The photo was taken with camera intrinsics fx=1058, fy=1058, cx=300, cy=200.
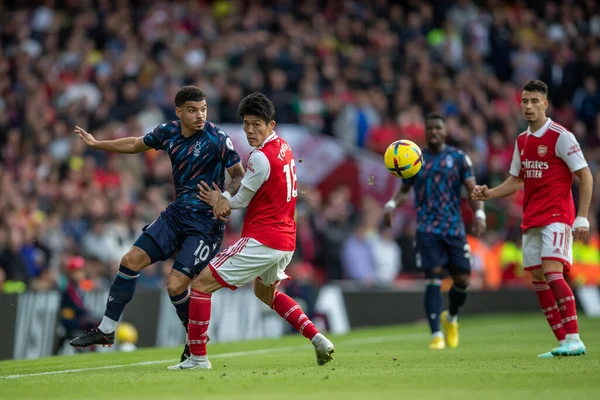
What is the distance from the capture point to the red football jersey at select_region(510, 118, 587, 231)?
10383mm

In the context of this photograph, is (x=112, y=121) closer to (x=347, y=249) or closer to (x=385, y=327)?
(x=347, y=249)

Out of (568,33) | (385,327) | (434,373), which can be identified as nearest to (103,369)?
(434,373)

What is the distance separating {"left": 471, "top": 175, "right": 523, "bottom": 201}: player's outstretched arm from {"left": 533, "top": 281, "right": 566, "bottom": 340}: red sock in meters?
0.99

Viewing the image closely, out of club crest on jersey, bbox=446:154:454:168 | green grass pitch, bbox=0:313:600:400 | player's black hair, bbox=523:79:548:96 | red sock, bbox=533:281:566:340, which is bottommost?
green grass pitch, bbox=0:313:600:400

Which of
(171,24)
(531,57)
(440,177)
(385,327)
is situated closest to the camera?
(440,177)

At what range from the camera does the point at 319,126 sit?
73.7 feet

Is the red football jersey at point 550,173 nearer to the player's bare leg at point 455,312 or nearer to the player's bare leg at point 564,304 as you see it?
the player's bare leg at point 564,304

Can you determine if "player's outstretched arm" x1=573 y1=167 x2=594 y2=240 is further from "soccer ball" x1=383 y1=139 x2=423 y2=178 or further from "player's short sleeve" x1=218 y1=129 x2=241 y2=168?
"player's short sleeve" x1=218 y1=129 x2=241 y2=168

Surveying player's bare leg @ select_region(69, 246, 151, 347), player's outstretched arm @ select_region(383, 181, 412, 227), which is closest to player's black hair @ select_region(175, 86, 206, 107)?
player's bare leg @ select_region(69, 246, 151, 347)

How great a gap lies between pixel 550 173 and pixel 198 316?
379 centimetres

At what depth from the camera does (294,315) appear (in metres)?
9.80

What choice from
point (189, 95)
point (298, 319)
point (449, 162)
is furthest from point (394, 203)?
point (189, 95)

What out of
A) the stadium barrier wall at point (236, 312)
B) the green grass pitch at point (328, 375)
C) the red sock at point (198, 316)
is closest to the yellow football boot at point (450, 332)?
the green grass pitch at point (328, 375)

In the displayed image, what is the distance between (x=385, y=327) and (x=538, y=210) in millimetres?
10007
